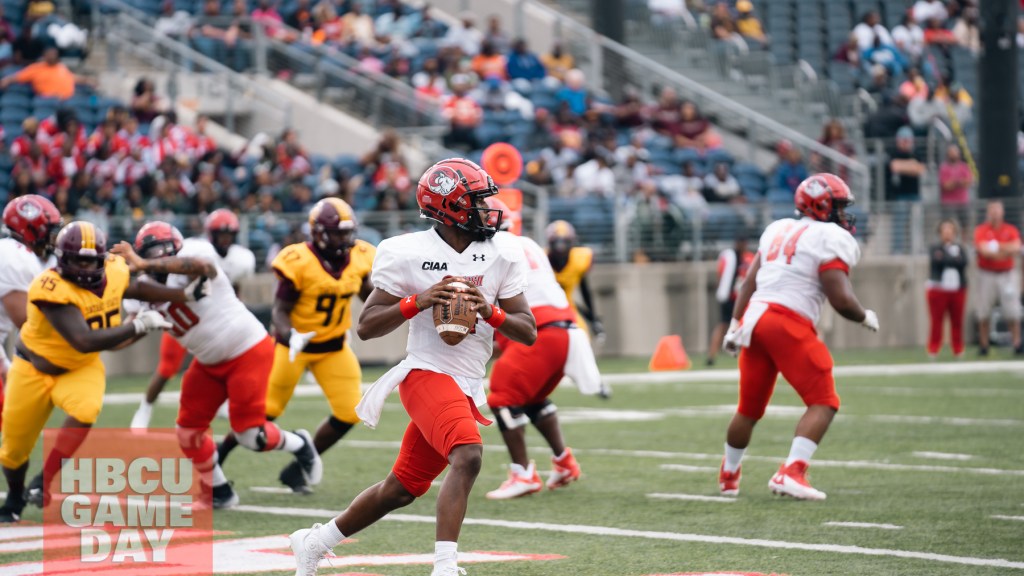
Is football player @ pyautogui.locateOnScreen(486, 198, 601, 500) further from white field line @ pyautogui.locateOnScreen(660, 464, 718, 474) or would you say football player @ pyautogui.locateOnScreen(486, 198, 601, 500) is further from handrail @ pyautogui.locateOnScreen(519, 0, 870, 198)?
handrail @ pyautogui.locateOnScreen(519, 0, 870, 198)

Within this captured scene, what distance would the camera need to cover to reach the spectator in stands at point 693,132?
24.6 m

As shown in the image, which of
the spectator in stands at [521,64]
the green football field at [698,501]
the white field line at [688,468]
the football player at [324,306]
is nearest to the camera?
the green football field at [698,501]

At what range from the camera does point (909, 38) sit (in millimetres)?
28656

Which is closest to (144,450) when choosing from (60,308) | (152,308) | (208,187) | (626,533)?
(152,308)

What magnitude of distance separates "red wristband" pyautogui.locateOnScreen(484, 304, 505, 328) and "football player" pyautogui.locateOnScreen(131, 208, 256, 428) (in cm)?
329

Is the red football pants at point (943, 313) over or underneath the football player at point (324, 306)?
underneath

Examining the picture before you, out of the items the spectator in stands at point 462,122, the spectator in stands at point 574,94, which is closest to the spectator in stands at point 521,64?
the spectator in stands at point 574,94

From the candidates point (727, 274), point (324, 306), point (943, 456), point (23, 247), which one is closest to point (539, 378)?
point (324, 306)

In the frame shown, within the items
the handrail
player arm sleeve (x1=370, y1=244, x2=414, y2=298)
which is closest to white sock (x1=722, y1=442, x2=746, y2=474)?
player arm sleeve (x1=370, y1=244, x2=414, y2=298)

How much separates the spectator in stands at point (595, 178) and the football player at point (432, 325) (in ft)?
50.5

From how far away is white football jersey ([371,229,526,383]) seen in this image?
20.9 feet

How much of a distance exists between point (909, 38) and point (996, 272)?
9418 millimetres

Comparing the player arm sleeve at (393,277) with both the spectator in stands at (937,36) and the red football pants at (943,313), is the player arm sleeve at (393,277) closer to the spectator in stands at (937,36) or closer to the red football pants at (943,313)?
the red football pants at (943,313)

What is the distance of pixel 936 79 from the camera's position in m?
27.6
